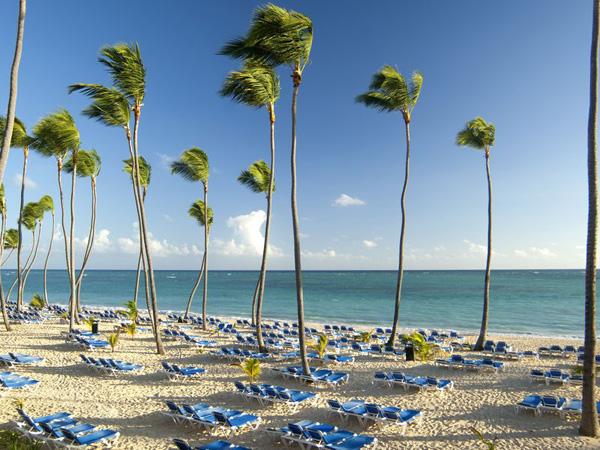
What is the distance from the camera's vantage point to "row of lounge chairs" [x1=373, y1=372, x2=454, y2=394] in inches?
450

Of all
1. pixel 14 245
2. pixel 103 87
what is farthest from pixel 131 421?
pixel 14 245

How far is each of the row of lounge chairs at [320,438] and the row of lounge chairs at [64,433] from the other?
3.06m

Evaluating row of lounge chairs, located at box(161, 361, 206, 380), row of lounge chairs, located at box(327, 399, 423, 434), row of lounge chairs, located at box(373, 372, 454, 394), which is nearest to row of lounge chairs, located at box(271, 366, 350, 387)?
row of lounge chairs, located at box(373, 372, 454, 394)

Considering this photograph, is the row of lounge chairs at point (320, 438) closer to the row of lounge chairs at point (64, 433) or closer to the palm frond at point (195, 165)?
the row of lounge chairs at point (64, 433)

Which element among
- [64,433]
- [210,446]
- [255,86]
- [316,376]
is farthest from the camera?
[255,86]

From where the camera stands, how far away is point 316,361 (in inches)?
609

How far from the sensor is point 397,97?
1781cm

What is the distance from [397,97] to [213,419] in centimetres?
1502

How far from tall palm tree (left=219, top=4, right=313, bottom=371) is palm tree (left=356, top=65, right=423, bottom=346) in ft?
20.0

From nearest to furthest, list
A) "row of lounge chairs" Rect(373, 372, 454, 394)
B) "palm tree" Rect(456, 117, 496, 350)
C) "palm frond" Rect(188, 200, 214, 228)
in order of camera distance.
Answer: "row of lounge chairs" Rect(373, 372, 454, 394), "palm tree" Rect(456, 117, 496, 350), "palm frond" Rect(188, 200, 214, 228)

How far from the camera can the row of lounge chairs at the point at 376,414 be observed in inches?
331

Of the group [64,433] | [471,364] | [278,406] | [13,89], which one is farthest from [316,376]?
[13,89]

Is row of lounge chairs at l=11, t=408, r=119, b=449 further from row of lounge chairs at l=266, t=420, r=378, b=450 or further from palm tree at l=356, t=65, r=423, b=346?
palm tree at l=356, t=65, r=423, b=346

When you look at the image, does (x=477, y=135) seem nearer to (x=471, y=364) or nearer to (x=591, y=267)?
(x=471, y=364)
